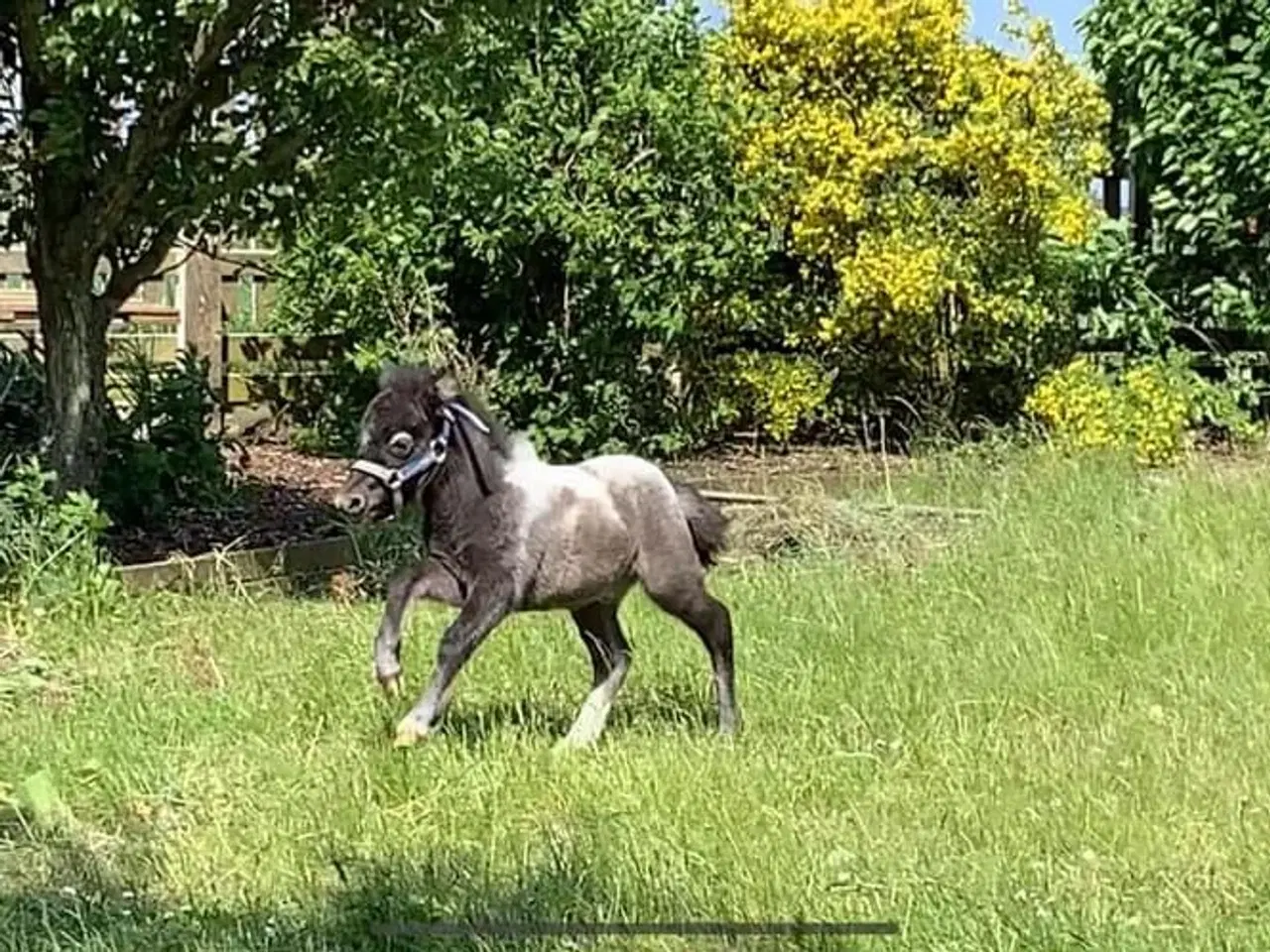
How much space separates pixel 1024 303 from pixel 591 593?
792 centimetres

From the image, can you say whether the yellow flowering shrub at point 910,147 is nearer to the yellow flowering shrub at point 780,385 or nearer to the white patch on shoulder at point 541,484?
the yellow flowering shrub at point 780,385

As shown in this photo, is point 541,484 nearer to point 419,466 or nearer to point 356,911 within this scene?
point 419,466

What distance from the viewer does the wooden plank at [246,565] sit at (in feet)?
27.7

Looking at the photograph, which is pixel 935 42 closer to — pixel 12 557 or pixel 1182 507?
pixel 1182 507

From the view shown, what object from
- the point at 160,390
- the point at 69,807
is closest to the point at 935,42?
the point at 160,390

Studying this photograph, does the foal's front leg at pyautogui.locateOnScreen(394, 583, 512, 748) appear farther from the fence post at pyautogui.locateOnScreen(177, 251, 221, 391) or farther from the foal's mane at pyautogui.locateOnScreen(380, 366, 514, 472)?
the fence post at pyautogui.locateOnScreen(177, 251, 221, 391)

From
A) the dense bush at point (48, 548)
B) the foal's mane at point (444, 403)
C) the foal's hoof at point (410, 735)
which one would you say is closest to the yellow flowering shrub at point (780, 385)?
the dense bush at point (48, 548)

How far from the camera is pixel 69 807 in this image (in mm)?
5281

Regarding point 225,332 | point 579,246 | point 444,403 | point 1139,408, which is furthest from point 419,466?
point 225,332

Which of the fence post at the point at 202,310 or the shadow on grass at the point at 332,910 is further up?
the fence post at the point at 202,310

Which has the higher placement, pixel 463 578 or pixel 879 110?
pixel 879 110

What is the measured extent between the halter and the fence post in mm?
7922

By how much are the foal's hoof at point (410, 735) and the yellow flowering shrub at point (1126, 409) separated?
7.51 metres

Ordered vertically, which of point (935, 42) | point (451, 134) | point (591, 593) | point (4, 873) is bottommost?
point (4, 873)
